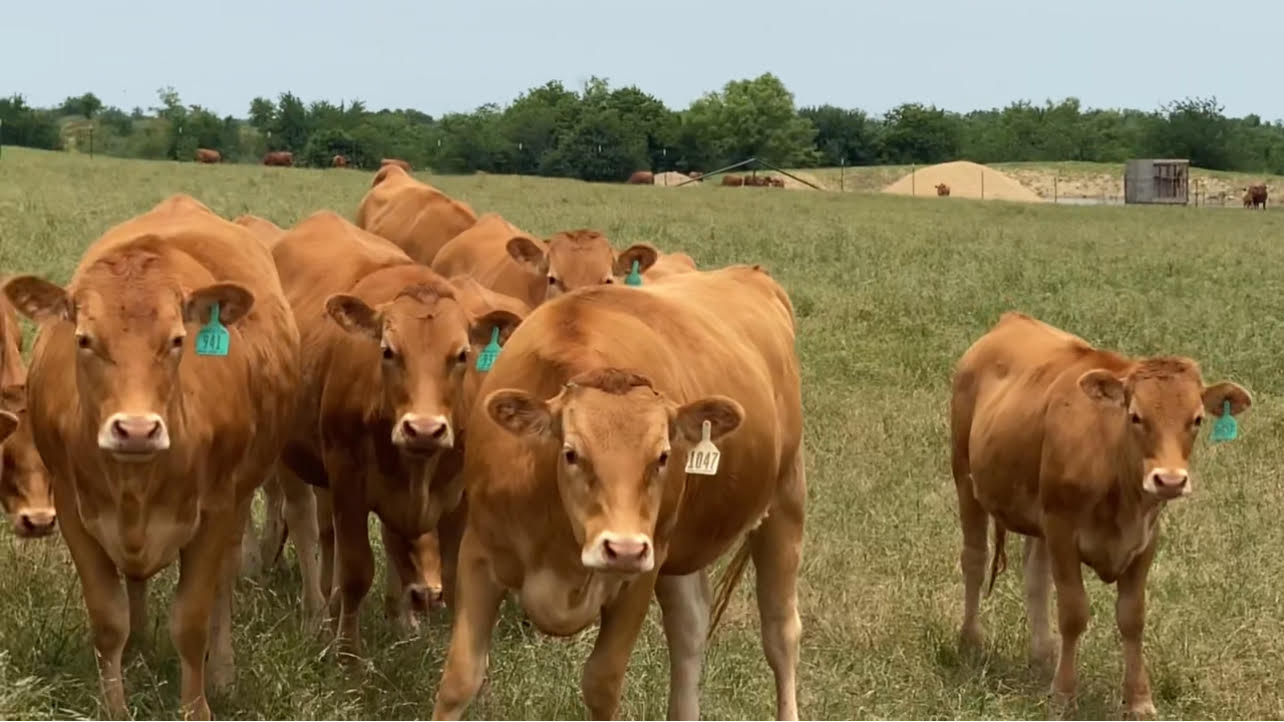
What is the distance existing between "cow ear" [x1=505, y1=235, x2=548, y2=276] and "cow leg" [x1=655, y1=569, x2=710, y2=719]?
5.19 m

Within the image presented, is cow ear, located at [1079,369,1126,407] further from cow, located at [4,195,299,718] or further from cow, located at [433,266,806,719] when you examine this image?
cow, located at [4,195,299,718]

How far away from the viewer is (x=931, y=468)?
37.1 ft

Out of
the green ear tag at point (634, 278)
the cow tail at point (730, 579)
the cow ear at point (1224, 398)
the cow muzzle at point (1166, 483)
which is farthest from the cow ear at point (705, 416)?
the green ear tag at point (634, 278)

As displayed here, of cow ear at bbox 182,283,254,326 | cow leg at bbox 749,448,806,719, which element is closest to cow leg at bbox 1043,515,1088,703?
cow leg at bbox 749,448,806,719

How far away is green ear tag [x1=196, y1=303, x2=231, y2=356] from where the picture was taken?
5.88m

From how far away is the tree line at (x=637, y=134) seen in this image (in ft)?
295

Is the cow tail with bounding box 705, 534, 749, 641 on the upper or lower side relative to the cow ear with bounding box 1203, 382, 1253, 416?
lower

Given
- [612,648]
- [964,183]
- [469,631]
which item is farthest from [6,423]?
[964,183]

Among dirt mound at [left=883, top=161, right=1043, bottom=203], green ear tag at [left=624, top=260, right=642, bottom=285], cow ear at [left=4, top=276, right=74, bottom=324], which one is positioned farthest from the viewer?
dirt mound at [left=883, top=161, right=1043, bottom=203]

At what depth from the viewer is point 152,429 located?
17.1ft

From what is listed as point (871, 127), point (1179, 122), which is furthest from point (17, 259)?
point (871, 127)

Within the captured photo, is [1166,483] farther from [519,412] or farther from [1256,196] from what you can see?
[1256,196]

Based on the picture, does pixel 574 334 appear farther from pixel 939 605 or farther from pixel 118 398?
pixel 939 605

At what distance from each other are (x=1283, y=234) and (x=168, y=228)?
37998 mm
